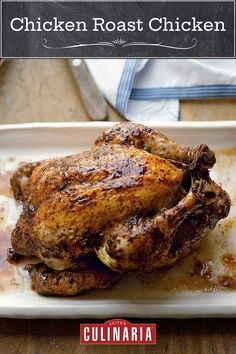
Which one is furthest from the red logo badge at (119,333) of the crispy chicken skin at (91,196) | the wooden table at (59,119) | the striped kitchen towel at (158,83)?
the striped kitchen towel at (158,83)

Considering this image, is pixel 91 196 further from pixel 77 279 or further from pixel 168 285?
pixel 168 285

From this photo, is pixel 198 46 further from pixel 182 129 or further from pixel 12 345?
pixel 12 345

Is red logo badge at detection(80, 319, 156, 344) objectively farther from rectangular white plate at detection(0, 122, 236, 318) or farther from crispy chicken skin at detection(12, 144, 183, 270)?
crispy chicken skin at detection(12, 144, 183, 270)

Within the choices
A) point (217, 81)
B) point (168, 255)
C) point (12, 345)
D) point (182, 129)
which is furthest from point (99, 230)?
point (217, 81)

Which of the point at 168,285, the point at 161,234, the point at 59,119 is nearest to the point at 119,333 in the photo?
the point at 168,285

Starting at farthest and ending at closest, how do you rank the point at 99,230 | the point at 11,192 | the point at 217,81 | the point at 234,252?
the point at 217,81, the point at 11,192, the point at 234,252, the point at 99,230
